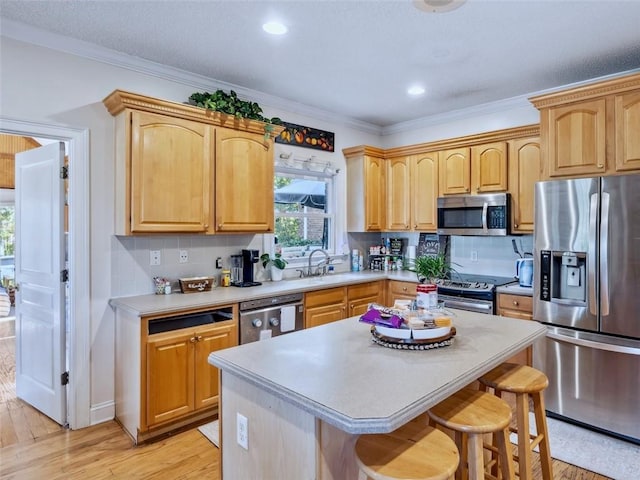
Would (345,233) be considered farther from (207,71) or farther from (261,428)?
(261,428)

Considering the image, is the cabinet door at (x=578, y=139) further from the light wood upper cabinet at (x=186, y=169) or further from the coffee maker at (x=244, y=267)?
the coffee maker at (x=244, y=267)

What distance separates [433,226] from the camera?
4.44m

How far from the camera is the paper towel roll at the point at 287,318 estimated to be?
3.45m

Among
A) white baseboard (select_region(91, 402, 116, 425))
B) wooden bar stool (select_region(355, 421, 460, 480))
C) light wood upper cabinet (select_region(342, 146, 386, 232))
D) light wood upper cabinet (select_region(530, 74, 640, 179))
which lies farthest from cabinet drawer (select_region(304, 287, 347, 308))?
wooden bar stool (select_region(355, 421, 460, 480))

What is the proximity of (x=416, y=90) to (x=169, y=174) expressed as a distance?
2378mm

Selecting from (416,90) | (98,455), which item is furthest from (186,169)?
(416,90)

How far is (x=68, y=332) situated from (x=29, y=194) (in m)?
1.16

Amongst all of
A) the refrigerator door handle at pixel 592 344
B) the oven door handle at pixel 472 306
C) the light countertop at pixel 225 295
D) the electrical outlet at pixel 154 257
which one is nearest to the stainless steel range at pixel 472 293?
the oven door handle at pixel 472 306

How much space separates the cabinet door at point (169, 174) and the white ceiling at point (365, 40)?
1.90 feet

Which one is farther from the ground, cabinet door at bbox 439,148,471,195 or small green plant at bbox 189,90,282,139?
small green plant at bbox 189,90,282,139

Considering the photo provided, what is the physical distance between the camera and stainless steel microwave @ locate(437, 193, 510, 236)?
12.6ft

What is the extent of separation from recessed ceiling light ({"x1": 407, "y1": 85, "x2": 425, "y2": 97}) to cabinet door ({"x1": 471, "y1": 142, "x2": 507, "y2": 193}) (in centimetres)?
80

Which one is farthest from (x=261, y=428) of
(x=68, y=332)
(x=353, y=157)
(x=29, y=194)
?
(x=353, y=157)

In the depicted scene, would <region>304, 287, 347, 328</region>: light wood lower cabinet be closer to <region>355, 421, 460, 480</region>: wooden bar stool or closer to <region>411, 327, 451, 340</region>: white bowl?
<region>411, 327, 451, 340</region>: white bowl
